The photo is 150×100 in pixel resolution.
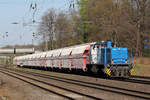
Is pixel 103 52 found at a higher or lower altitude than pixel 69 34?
lower

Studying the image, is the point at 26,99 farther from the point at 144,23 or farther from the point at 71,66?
the point at 144,23

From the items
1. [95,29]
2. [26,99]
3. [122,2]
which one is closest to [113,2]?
[122,2]

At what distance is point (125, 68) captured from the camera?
20141 millimetres

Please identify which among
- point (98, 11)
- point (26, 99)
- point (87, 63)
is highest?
point (98, 11)

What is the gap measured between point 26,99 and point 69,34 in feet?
166

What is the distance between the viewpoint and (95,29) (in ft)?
170

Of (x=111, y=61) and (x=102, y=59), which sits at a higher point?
(x=102, y=59)

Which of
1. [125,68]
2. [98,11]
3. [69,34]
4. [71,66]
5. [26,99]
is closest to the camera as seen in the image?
[26,99]

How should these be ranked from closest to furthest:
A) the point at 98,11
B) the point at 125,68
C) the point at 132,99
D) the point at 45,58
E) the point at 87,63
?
the point at 132,99 < the point at 125,68 < the point at 87,63 < the point at 45,58 < the point at 98,11

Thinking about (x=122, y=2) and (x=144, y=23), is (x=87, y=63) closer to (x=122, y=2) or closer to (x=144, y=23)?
(x=144, y=23)

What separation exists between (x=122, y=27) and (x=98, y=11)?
28.3 feet

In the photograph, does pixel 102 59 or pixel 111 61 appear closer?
pixel 111 61

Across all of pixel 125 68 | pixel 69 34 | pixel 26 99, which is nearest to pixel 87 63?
pixel 125 68

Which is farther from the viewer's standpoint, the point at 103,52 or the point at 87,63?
the point at 87,63
